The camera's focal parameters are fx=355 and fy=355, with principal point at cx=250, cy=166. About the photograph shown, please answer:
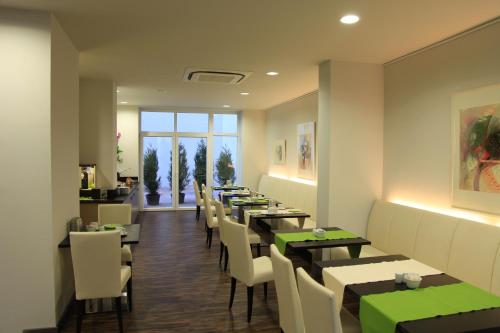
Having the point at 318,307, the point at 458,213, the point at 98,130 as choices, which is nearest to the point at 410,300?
the point at 318,307

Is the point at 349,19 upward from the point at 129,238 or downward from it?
upward

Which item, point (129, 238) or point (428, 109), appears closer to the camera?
point (129, 238)

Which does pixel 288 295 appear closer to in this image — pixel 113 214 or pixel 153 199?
pixel 113 214

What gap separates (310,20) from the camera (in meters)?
3.02

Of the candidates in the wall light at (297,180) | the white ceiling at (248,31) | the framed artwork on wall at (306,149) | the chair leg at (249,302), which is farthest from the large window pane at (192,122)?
the chair leg at (249,302)

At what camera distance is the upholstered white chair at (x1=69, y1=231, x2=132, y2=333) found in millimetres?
2807

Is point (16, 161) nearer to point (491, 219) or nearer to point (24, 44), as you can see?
point (24, 44)

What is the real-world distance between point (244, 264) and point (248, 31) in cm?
216

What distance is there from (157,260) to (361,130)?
334 cm

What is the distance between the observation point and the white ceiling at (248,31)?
2742mm

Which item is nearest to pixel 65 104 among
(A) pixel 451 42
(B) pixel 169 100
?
(A) pixel 451 42

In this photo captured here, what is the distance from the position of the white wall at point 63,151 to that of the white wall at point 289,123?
4.12 meters

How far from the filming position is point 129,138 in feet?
28.7

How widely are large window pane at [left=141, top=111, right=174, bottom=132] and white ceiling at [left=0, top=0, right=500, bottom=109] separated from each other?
4145 millimetres
